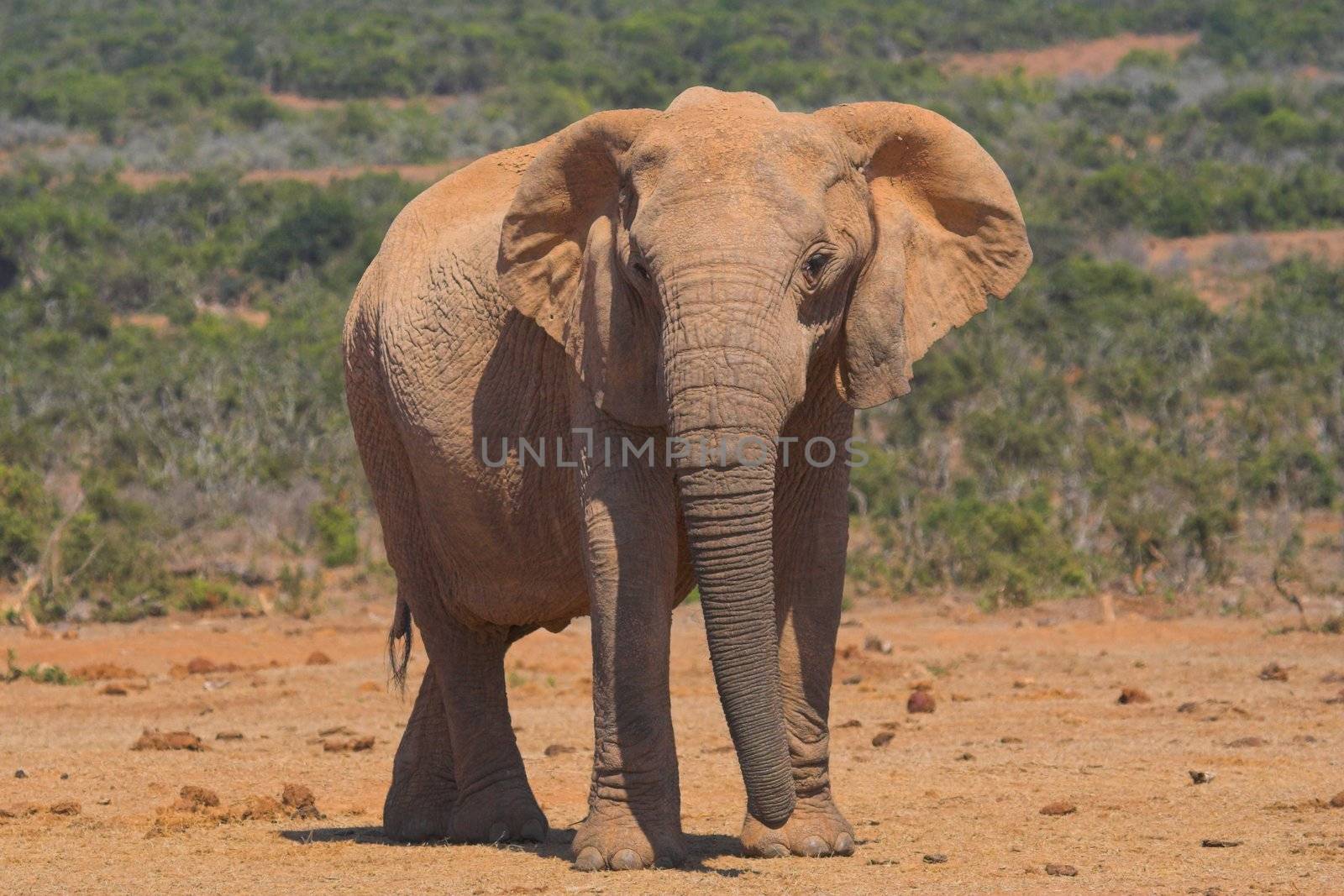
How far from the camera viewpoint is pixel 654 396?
5617 mm

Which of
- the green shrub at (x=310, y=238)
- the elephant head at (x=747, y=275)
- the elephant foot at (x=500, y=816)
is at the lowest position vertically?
the elephant foot at (x=500, y=816)

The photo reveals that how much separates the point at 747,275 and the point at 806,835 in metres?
1.73

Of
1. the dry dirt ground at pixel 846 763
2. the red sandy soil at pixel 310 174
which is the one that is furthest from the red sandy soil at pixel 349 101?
the dry dirt ground at pixel 846 763

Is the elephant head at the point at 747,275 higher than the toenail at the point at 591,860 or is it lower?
higher

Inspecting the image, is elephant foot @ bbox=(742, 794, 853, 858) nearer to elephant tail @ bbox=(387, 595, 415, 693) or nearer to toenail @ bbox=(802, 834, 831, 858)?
toenail @ bbox=(802, 834, 831, 858)

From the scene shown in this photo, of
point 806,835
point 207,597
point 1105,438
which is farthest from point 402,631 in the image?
point 1105,438

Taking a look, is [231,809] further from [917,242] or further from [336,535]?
[336,535]

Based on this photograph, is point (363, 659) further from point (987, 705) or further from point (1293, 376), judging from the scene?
point (1293, 376)

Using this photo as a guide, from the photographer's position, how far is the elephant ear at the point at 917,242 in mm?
5711

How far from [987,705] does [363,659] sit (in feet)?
14.7

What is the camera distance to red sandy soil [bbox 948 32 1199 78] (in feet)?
251

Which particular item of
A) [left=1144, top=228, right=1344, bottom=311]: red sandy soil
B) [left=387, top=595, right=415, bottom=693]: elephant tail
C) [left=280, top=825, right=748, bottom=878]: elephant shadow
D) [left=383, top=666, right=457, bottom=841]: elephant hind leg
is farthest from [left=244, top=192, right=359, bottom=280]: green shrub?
[left=280, top=825, right=748, bottom=878]: elephant shadow

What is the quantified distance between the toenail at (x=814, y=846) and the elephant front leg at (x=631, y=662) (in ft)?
1.17

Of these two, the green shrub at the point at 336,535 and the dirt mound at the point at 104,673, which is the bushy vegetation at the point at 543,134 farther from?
the dirt mound at the point at 104,673
